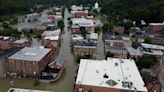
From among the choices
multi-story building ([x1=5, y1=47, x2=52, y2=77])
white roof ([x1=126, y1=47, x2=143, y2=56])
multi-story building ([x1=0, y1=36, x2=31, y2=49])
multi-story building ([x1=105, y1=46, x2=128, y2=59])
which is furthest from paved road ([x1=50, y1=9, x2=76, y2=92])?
white roof ([x1=126, y1=47, x2=143, y2=56])

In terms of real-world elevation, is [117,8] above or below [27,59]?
above

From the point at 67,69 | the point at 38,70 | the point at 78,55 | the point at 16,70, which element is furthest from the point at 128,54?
the point at 16,70

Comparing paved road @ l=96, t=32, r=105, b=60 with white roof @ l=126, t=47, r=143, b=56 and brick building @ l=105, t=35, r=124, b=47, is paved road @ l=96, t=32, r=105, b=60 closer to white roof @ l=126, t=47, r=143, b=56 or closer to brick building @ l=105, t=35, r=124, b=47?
brick building @ l=105, t=35, r=124, b=47

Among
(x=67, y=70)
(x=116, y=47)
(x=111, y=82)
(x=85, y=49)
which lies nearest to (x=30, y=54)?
(x=67, y=70)

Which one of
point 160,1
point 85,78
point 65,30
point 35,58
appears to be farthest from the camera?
point 160,1

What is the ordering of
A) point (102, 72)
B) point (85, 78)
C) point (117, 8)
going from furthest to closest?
point (117, 8), point (102, 72), point (85, 78)

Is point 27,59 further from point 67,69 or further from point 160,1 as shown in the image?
point 160,1

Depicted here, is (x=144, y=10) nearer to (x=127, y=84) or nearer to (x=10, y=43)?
(x=10, y=43)

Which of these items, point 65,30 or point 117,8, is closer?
point 65,30

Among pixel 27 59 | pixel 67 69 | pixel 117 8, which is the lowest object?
pixel 67 69
